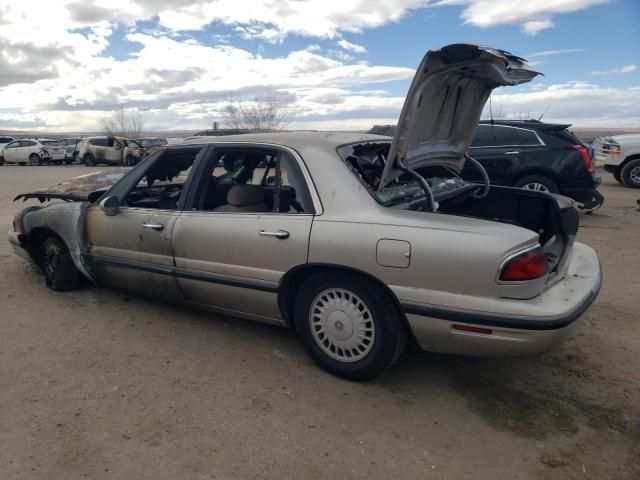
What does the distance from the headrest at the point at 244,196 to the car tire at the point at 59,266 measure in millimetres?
1957

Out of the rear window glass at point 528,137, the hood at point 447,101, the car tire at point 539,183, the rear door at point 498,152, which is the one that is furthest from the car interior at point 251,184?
the rear window glass at point 528,137

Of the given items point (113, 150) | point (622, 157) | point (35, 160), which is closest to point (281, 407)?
point (622, 157)

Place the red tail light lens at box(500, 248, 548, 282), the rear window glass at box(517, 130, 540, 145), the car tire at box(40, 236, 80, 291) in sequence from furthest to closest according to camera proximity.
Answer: the rear window glass at box(517, 130, 540, 145) → the car tire at box(40, 236, 80, 291) → the red tail light lens at box(500, 248, 548, 282)

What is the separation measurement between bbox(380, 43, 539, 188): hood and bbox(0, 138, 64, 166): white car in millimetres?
29967

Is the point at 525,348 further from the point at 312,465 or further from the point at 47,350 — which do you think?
the point at 47,350

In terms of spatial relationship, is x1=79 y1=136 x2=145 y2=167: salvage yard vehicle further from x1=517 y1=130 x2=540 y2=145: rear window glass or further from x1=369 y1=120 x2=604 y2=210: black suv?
x1=517 y1=130 x2=540 y2=145: rear window glass

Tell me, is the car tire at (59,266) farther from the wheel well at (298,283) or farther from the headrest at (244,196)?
the wheel well at (298,283)

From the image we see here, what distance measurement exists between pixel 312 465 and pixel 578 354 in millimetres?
2163

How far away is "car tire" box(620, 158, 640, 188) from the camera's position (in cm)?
1226

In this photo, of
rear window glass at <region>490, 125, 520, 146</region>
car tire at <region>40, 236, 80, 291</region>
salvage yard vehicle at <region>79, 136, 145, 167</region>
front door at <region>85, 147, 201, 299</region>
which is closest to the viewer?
front door at <region>85, 147, 201, 299</region>

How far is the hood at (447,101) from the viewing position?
2943 millimetres

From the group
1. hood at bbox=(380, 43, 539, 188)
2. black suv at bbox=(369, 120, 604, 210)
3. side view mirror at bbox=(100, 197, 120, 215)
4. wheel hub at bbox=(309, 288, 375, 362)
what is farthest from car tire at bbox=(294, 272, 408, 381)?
black suv at bbox=(369, 120, 604, 210)

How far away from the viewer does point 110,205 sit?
4.04 meters

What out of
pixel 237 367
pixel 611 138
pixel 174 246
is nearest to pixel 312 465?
pixel 237 367
